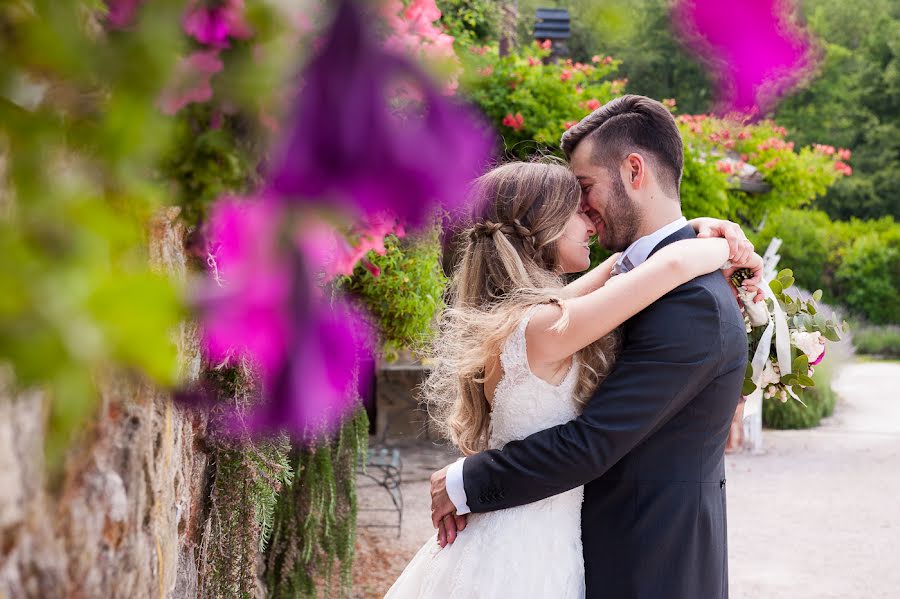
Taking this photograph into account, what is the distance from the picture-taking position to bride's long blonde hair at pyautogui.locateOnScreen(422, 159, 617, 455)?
1.98 meters

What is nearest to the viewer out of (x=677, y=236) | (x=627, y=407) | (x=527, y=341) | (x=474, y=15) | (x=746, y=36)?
(x=746, y=36)

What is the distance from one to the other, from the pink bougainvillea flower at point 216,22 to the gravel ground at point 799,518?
5209 mm

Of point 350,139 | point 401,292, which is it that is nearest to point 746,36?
point 350,139

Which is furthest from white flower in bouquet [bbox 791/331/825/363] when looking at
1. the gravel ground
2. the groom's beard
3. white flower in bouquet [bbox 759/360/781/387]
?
the gravel ground

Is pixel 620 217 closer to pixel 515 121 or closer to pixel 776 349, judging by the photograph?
pixel 776 349

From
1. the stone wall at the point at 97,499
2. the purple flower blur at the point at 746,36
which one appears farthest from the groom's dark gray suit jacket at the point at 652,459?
the purple flower blur at the point at 746,36

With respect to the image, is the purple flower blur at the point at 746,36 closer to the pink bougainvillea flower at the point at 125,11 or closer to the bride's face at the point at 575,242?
the pink bougainvillea flower at the point at 125,11

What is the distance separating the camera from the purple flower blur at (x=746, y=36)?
544mm

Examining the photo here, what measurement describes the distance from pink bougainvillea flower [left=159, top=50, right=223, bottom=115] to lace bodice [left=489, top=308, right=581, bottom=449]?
1465mm

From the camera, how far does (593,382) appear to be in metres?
1.94

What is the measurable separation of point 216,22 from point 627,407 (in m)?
1.44

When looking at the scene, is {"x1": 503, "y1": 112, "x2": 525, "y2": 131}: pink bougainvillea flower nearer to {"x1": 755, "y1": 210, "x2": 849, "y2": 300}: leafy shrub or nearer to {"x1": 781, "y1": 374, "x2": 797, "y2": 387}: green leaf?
{"x1": 781, "y1": 374, "x2": 797, "y2": 387}: green leaf

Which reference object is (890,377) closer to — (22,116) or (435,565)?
(435,565)

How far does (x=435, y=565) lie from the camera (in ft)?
6.57
